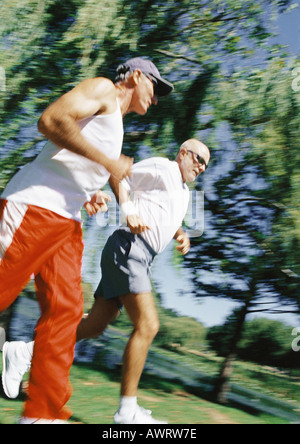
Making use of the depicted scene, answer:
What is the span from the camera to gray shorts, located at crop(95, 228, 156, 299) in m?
2.29

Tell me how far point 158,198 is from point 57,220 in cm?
59

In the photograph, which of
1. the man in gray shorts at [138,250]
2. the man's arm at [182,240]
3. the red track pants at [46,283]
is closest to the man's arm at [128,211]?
the man in gray shorts at [138,250]

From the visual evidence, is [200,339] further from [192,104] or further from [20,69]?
[20,69]

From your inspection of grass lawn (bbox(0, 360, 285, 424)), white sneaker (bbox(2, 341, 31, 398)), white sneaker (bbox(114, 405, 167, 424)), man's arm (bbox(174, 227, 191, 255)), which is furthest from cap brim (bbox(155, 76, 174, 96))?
grass lawn (bbox(0, 360, 285, 424))

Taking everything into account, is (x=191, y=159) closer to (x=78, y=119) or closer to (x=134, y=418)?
(x=78, y=119)

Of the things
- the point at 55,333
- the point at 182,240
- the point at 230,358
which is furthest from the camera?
the point at 230,358

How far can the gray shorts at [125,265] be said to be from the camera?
2.29 metres

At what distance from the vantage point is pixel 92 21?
12.2 ft

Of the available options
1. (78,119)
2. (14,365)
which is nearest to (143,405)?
(14,365)

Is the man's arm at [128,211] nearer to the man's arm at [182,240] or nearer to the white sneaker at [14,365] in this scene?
the man's arm at [182,240]

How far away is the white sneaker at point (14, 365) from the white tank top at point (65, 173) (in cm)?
63

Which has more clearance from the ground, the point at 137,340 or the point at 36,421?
the point at 137,340

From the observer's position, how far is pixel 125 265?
2.30m

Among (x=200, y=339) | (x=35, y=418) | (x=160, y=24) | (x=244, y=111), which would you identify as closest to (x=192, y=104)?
(x=244, y=111)
